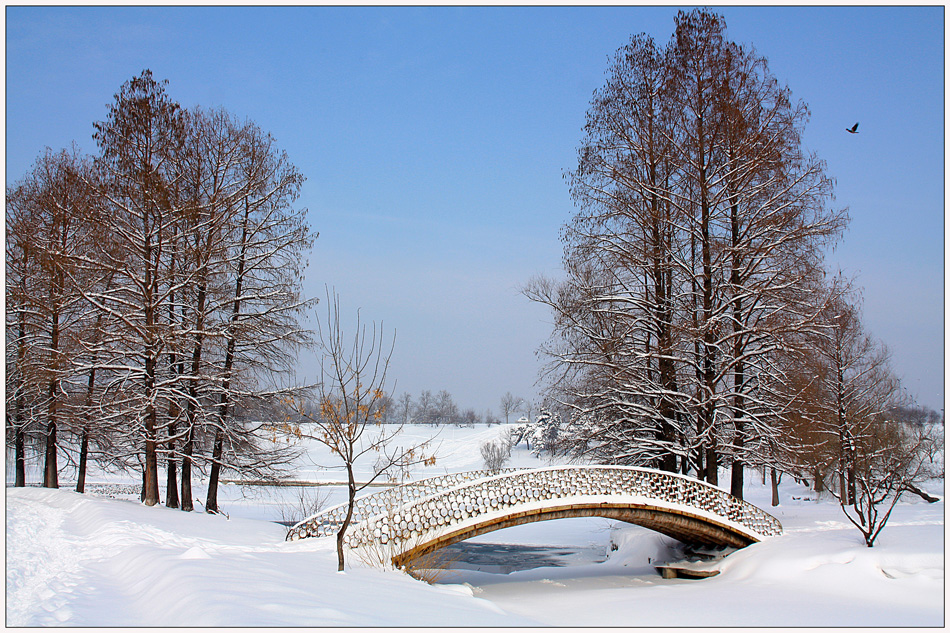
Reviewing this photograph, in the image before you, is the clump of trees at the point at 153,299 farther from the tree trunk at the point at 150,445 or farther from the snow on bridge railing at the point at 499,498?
the snow on bridge railing at the point at 499,498

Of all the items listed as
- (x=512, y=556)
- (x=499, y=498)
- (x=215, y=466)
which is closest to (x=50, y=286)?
(x=215, y=466)

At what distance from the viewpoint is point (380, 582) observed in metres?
8.41

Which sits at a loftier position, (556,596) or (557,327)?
(557,327)

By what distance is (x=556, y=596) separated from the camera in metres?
12.0

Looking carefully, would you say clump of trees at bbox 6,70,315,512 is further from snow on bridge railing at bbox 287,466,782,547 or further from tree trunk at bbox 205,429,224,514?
snow on bridge railing at bbox 287,466,782,547

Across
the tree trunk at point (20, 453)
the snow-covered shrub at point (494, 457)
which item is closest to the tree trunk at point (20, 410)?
the tree trunk at point (20, 453)

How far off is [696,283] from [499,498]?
756 cm

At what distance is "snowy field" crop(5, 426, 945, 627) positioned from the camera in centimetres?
611

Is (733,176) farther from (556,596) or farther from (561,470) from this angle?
(556,596)

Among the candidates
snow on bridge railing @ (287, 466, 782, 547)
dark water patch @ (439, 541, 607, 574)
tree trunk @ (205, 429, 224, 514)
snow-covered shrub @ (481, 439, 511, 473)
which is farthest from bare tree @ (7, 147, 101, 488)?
snow-covered shrub @ (481, 439, 511, 473)

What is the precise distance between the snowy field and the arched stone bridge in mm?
572

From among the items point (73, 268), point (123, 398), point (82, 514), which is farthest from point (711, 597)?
point (73, 268)

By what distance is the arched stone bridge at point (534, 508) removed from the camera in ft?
36.6

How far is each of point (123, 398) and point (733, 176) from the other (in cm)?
1548
